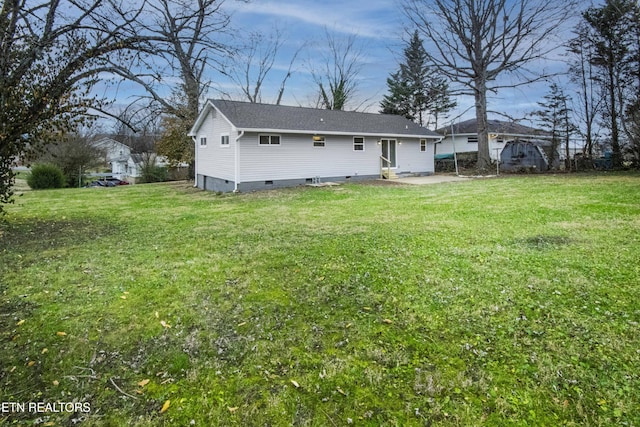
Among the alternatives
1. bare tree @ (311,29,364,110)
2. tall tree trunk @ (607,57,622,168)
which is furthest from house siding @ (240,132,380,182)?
bare tree @ (311,29,364,110)

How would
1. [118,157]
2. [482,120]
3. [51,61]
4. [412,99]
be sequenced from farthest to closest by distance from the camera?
[118,157] → [412,99] → [482,120] → [51,61]

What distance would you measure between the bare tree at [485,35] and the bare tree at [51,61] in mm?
18975

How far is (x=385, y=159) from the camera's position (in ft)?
64.6

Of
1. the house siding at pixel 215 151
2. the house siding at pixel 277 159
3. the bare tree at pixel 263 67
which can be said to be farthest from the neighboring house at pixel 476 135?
the house siding at pixel 215 151

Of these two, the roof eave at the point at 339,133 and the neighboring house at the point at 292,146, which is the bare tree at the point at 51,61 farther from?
the roof eave at the point at 339,133

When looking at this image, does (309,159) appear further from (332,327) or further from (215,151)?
(332,327)

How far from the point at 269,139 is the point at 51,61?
31.0 ft

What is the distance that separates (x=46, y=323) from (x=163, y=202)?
9.78 meters

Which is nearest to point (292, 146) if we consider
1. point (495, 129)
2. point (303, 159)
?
point (303, 159)

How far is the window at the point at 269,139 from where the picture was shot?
15473 millimetres

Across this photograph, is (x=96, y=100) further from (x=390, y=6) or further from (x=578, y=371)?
(x=390, y=6)

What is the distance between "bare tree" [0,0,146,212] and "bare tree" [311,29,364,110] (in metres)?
27.3

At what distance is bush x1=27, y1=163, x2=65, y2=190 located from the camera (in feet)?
68.2

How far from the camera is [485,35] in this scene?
2031 cm
